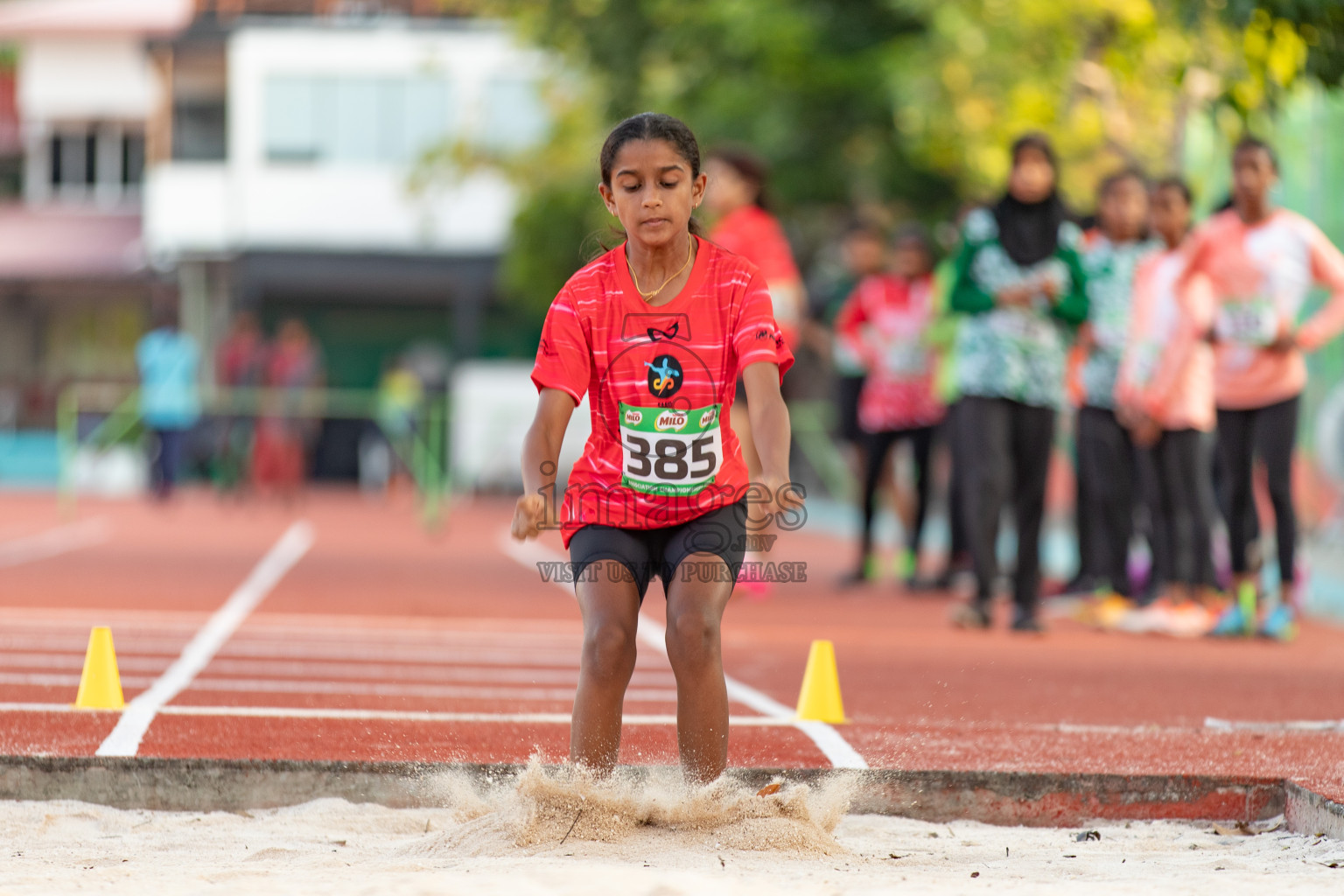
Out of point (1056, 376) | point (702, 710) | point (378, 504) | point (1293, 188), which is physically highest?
point (1293, 188)

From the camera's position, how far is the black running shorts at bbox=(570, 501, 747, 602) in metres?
4.68

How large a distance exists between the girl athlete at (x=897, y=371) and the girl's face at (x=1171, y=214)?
2.23m

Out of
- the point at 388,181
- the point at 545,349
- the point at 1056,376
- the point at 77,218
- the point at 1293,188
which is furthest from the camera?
the point at 77,218

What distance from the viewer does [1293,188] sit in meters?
17.5

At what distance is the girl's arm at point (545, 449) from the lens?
445 cm

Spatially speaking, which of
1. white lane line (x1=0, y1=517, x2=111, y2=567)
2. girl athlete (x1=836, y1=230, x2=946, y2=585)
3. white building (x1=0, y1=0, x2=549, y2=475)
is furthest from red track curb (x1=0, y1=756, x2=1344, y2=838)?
white building (x1=0, y1=0, x2=549, y2=475)

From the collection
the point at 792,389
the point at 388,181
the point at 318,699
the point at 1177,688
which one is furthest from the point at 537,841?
the point at 388,181

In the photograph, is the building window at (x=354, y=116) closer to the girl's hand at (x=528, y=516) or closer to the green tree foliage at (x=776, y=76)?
the green tree foliage at (x=776, y=76)

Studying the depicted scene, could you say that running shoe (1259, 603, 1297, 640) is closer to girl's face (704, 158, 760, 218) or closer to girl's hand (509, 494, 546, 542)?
girl's face (704, 158, 760, 218)

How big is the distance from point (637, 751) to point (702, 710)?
1088 mm

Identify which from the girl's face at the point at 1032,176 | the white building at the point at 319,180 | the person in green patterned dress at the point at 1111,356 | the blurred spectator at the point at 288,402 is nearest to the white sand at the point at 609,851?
the girl's face at the point at 1032,176

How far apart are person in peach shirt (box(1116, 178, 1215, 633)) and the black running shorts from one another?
5.50 m

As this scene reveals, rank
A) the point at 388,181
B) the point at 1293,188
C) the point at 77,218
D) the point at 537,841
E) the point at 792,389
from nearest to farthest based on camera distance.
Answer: the point at 537,841
the point at 1293,188
the point at 792,389
the point at 388,181
the point at 77,218

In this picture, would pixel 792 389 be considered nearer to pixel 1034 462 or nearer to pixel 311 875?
pixel 1034 462
